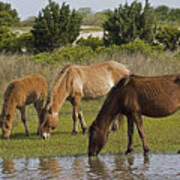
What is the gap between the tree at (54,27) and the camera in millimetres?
47875

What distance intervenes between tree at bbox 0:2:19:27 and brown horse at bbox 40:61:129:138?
1857 inches

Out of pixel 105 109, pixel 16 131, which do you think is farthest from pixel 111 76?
pixel 105 109

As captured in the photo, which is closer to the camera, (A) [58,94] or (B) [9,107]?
(A) [58,94]

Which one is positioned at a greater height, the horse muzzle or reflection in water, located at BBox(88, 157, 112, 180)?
reflection in water, located at BBox(88, 157, 112, 180)

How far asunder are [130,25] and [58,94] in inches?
1275

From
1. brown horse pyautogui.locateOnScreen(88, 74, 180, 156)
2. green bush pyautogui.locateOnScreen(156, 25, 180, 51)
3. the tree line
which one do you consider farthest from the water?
green bush pyautogui.locateOnScreen(156, 25, 180, 51)

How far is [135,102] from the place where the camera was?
30.5 ft

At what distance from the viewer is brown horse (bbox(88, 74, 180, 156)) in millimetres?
9320

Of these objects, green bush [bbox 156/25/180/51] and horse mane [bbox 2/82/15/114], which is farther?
green bush [bbox 156/25/180/51]

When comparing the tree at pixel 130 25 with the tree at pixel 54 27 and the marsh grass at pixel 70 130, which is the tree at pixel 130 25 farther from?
the marsh grass at pixel 70 130

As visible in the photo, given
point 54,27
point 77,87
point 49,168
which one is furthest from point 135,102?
point 54,27

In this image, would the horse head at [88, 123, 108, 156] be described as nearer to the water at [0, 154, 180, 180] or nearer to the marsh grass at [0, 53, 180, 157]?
the water at [0, 154, 180, 180]

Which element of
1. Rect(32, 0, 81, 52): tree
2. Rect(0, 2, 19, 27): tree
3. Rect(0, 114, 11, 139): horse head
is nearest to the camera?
Rect(0, 114, 11, 139): horse head

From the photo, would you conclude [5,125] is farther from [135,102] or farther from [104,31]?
[104,31]
